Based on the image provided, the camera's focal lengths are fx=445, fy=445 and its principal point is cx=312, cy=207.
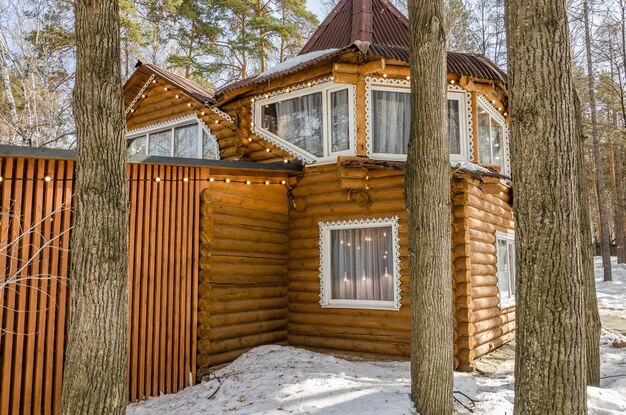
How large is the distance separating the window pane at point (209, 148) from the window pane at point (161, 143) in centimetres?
118

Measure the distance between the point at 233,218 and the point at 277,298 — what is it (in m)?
1.97

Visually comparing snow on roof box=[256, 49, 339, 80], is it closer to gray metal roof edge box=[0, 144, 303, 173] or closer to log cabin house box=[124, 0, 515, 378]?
log cabin house box=[124, 0, 515, 378]

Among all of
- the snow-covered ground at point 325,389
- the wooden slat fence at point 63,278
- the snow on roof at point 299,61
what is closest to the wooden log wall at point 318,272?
the snow-covered ground at point 325,389

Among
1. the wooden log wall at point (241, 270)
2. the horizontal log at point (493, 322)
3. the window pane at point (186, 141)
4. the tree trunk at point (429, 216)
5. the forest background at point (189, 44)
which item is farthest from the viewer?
the forest background at point (189, 44)

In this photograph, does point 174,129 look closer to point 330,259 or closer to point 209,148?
point 209,148

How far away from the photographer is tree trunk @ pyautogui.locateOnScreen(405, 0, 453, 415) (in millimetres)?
4820

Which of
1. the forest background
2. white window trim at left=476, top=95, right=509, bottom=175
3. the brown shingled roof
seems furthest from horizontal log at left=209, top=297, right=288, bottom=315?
the forest background

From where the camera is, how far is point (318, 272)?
28.6 ft

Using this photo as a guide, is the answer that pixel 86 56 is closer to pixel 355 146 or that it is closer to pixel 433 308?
pixel 433 308

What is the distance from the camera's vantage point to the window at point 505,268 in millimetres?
9602

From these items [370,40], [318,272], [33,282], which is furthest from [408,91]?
[33,282]

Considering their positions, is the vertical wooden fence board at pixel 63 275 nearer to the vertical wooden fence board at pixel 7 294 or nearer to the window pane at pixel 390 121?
the vertical wooden fence board at pixel 7 294

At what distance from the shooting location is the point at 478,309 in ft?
26.8

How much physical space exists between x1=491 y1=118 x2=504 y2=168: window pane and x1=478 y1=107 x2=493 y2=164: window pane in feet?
1.01
